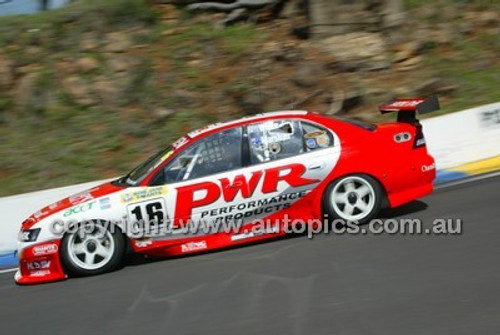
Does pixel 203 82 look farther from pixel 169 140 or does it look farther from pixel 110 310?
pixel 110 310

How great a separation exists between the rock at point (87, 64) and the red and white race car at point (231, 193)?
23.8 ft

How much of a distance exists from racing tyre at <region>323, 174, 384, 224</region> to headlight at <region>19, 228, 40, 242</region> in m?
3.05

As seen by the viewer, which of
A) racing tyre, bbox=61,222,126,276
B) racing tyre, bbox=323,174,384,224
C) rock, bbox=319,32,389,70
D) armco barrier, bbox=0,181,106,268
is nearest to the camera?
racing tyre, bbox=61,222,126,276

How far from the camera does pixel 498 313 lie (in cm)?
485

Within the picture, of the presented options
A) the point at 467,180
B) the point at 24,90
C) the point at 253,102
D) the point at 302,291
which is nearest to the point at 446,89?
the point at 253,102

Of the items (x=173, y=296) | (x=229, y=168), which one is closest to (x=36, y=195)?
(x=229, y=168)

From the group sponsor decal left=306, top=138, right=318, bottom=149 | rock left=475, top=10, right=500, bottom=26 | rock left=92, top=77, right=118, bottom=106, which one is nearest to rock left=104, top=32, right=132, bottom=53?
rock left=92, top=77, right=118, bottom=106

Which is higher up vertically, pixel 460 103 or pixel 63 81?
pixel 63 81

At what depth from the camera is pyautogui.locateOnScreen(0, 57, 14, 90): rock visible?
14266 mm

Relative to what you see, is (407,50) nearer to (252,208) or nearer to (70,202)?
(252,208)

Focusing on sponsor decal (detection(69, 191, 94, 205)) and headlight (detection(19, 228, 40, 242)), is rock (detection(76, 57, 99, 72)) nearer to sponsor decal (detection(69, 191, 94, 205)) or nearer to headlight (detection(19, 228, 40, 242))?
sponsor decal (detection(69, 191, 94, 205))

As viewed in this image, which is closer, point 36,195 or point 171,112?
point 36,195

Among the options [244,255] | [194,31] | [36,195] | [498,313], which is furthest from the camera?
[194,31]

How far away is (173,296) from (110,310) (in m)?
0.56
